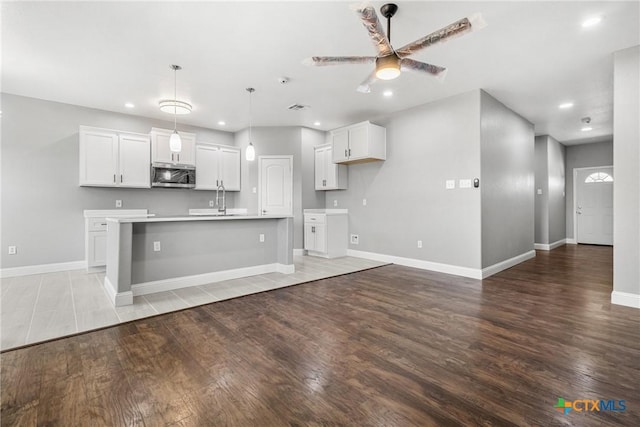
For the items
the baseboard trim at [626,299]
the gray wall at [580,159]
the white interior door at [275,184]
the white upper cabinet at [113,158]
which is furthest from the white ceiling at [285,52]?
the gray wall at [580,159]

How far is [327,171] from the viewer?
6.43m

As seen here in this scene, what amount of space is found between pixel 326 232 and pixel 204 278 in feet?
8.59

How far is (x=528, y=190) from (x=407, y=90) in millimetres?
3453

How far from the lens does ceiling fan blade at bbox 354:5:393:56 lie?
202 cm

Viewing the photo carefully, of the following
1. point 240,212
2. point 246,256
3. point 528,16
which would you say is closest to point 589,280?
point 528,16

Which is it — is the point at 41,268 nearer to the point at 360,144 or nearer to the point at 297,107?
the point at 297,107

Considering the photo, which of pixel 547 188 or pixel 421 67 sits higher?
pixel 421 67

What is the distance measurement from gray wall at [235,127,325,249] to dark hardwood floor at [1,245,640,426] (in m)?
3.30

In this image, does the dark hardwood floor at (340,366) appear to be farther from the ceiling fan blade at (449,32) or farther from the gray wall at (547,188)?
the gray wall at (547,188)

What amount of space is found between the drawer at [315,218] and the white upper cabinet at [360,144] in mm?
1144

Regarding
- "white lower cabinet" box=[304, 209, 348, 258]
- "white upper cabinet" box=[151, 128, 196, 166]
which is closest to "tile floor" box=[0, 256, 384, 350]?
"white lower cabinet" box=[304, 209, 348, 258]

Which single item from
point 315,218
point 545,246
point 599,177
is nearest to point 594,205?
point 599,177

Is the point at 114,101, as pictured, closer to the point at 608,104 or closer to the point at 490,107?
the point at 490,107

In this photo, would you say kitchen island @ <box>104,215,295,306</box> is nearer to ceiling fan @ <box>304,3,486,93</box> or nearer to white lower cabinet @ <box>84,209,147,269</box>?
white lower cabinet @ <box>84,209,147,269</box>
